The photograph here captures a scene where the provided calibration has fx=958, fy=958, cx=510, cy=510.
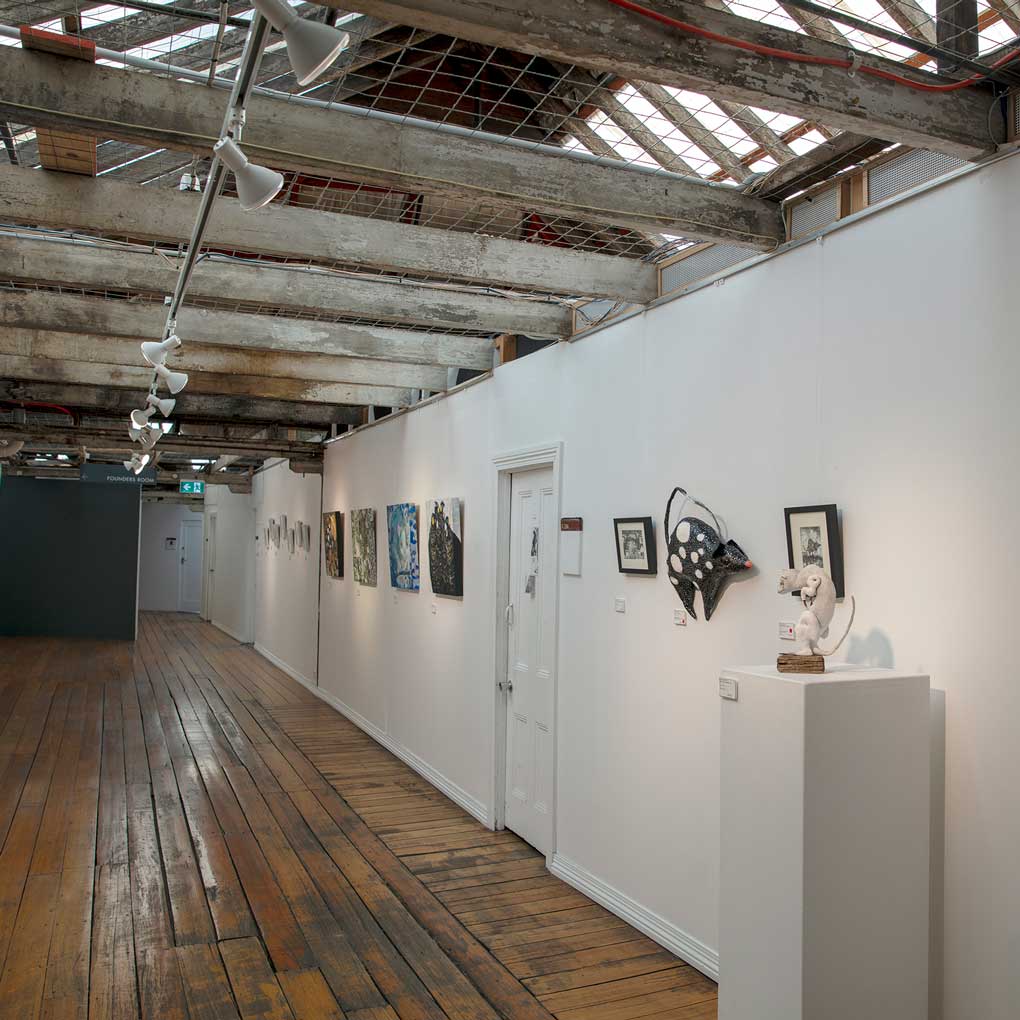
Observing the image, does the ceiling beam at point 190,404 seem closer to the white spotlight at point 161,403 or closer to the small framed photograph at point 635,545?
the white spotlight at point 161,403

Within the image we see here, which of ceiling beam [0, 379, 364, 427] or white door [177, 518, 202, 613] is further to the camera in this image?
white door [177, 518, 202, 613]

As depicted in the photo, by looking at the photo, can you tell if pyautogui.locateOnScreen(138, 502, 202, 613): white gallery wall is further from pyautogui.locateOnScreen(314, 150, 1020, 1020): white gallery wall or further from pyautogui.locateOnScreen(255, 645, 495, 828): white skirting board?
pyautogui.locateOnScreen(314, 150, 1020, 1020): white gallery wall

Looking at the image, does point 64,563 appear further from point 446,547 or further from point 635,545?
point 635,545

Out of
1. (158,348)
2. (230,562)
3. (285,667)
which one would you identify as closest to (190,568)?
(230,562)

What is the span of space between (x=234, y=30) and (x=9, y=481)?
1587cm

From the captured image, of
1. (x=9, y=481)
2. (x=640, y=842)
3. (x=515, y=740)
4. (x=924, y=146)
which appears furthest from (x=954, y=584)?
(x=9, y=481)

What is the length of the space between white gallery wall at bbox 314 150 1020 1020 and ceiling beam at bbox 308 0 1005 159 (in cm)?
24

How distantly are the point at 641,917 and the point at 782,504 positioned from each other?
6.60 ft

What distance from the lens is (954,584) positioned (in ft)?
9.02

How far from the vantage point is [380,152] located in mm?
3051

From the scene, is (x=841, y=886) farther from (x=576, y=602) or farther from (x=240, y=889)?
A: (x=240, y=889)

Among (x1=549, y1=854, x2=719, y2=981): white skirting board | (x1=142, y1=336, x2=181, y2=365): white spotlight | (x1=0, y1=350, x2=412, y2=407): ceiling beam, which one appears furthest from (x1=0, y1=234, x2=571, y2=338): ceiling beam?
(x1=549, y1=854, x2=719, y2=981): white skirting board

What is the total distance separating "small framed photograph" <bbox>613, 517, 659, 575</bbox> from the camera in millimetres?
4219

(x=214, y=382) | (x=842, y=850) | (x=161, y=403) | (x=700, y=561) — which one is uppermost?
(x=214, y=382)
